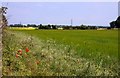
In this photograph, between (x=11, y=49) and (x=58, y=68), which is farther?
(x=11, y=49)

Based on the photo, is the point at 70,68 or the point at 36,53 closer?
the point at 70,68

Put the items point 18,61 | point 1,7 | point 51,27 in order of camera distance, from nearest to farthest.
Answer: point 18,61
point 1,7
point 51,27

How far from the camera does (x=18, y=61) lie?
1111 centimetres

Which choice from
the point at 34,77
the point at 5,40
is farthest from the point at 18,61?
the point at 5,40

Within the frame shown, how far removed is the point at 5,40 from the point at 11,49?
4.07 feet

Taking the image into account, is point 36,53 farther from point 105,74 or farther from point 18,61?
point 105,74

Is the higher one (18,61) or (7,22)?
(7,22)

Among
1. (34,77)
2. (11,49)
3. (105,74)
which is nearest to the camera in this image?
(34,77)

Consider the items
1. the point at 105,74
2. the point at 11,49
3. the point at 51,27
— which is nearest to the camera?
the point at 105,74

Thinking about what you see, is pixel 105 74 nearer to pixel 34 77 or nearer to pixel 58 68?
pixel 58 68

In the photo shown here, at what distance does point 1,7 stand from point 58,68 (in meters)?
4.28

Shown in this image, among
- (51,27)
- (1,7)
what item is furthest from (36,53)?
(51,27)

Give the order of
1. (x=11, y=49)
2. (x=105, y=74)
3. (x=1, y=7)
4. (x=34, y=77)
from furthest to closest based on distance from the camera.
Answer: (x=1, y=7) → (x=11, y=49) → (x=105, y=74) → (x=34, y=77)

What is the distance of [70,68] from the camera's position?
10.5 m
